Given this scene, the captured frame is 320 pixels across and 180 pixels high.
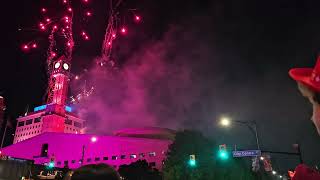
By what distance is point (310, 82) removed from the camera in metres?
1.88

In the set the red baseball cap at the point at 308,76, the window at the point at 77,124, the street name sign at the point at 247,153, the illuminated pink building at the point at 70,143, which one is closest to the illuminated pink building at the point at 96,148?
the illuminated pink building at the point at 70,143

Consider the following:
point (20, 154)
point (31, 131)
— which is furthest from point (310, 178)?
point (31, 131)

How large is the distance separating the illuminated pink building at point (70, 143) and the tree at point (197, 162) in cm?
3410

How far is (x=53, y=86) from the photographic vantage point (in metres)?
123

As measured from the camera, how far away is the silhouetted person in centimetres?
250

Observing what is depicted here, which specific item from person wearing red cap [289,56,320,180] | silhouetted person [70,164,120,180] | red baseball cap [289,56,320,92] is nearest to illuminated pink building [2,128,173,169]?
silhouetted person [70,164,120,180]

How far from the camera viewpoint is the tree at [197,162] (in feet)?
120

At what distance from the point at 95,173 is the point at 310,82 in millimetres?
1891

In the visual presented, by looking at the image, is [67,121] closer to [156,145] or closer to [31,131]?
[31,131]

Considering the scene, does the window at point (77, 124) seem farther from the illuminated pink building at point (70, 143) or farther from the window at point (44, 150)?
the window at point (44, 150)

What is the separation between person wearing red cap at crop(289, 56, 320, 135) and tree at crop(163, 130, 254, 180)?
35.1 metres

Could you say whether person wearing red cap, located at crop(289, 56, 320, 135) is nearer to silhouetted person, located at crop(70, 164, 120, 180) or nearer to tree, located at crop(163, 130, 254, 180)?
silhouetted person, located at crop(70, 164, 120, 180)

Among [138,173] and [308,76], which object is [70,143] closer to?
[138,173]

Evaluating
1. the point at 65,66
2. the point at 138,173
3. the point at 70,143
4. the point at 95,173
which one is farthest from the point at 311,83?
the point at 65,66
